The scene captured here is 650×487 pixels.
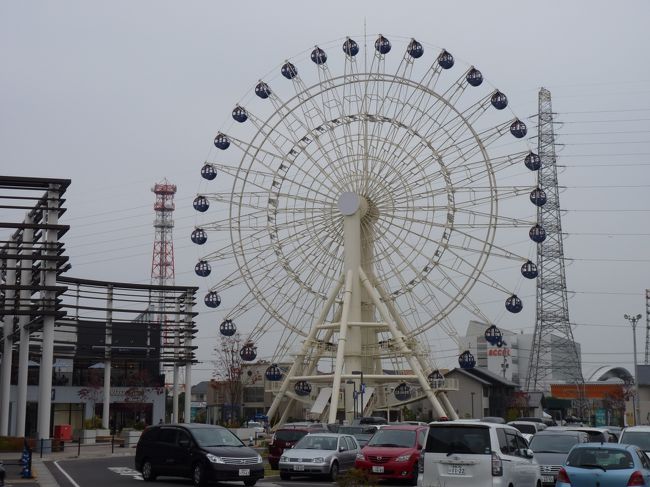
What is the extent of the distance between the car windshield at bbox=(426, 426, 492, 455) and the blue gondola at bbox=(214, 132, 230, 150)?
130ft

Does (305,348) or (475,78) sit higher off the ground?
(475,78)

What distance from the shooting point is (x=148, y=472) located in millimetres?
27609

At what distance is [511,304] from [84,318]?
105 feet

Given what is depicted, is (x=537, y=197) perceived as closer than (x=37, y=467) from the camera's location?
No

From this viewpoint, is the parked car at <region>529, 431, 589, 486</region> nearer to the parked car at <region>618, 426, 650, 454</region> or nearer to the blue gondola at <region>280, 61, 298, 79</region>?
the parked car at <region>618, 426, 650, 454</region>

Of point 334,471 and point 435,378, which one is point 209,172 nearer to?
point 435,378

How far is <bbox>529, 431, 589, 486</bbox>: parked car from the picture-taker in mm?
25156

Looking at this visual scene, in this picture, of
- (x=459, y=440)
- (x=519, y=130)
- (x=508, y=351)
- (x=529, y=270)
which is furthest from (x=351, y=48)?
(x=508, y=351)

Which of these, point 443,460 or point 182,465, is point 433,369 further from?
point 443,460

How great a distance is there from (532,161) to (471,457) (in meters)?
35.3

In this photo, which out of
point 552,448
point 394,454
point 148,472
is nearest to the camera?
point 552,448

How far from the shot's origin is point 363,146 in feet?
185

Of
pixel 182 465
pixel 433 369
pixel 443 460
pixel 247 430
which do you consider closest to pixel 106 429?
pixel 247 430

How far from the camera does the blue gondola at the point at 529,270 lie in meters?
51.0
